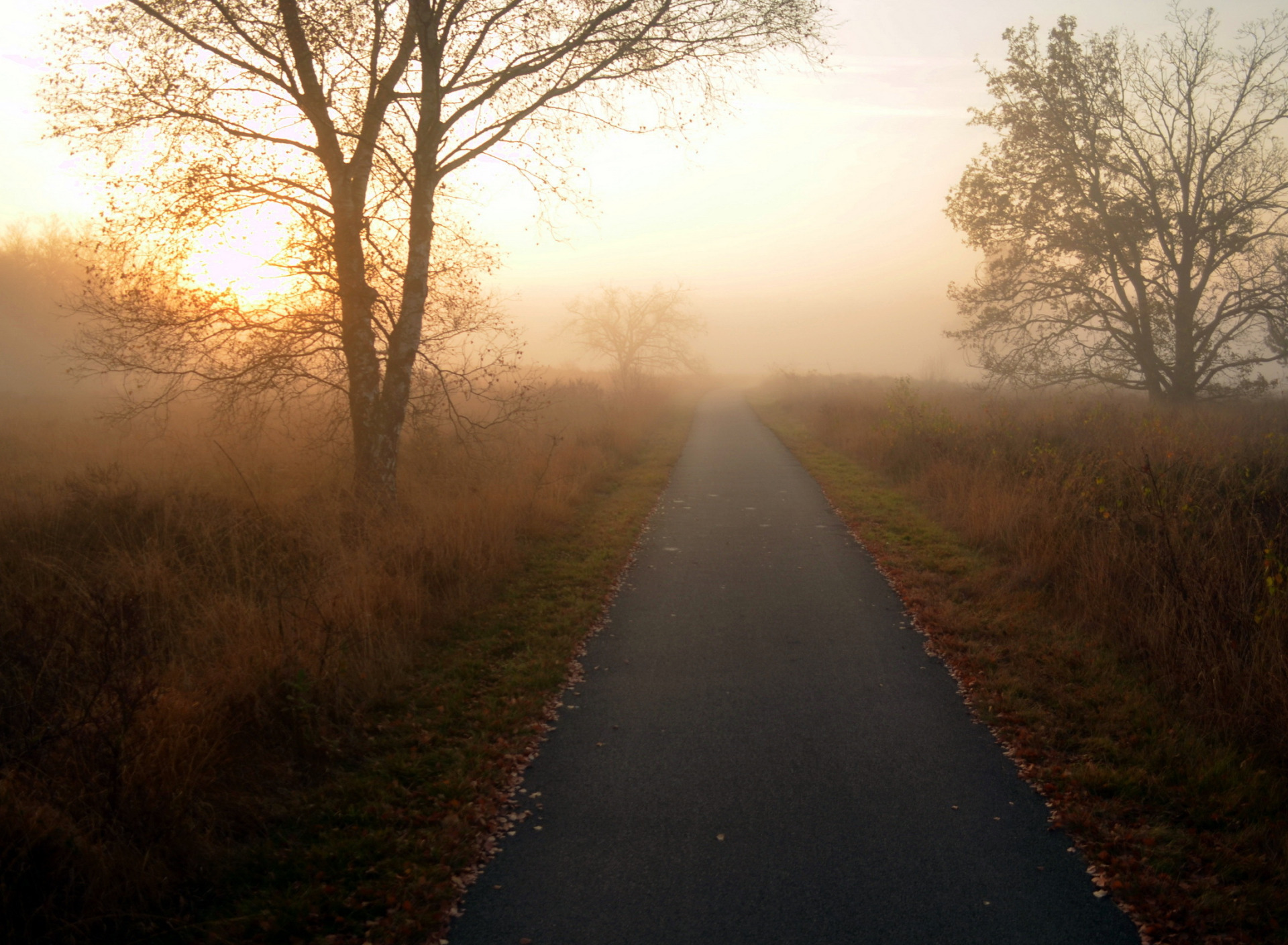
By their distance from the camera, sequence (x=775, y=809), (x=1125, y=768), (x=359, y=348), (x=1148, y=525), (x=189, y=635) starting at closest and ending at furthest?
(x=775, y=809) < (x=1125, y=768) < (x=189, y=635) < (x=1148, y=525) < (x=359, y=348)

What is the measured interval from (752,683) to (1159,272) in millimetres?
21980

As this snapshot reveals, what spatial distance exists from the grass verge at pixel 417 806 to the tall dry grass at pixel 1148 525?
14.8 feet

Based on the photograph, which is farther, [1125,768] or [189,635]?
[189,635]

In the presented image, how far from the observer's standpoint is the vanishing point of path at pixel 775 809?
2961 mm

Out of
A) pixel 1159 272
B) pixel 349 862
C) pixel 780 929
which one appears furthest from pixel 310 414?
pixel 1159 272

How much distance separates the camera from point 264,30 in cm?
854

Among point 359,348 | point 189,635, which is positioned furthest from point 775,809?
point 359,348

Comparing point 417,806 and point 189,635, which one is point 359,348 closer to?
point 189,635

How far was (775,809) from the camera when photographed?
147 inches

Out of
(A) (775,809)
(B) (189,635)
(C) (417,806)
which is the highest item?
(B) (189,635)

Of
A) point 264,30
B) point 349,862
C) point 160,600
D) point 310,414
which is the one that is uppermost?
point 264,30

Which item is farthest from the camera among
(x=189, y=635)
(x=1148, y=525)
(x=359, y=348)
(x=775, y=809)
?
(x=359, y=348)

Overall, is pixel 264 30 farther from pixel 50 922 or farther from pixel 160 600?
pixel 50 922

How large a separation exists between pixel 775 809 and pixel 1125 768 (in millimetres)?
2129
